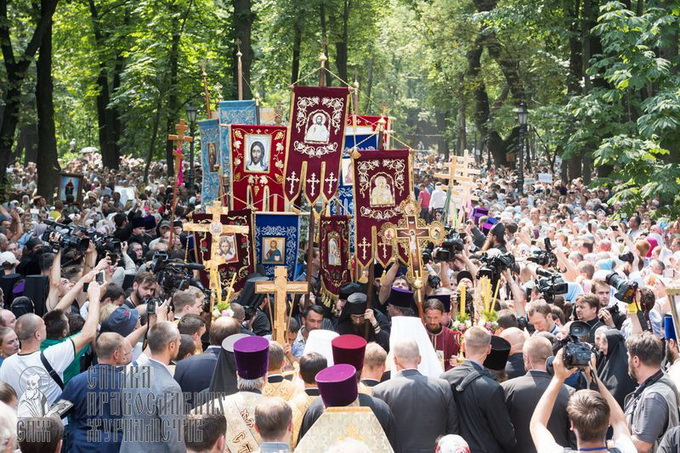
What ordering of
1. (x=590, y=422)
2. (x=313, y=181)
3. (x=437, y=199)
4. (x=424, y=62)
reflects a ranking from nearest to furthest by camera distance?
(x=590, y=422) < (x=313, y=181) < (x=437, y=199) < (x=424, y=62)

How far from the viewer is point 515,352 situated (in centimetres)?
823

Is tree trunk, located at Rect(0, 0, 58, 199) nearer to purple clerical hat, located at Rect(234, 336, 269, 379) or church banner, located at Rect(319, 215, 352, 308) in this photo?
church banner, located at Rect(319, 215, 352, 308)

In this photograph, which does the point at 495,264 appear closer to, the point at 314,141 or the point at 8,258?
the point at 314,141

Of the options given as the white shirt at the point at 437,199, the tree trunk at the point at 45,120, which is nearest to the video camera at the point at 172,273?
the white shirt at the point at 437,199

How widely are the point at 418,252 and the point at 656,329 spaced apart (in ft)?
9.50

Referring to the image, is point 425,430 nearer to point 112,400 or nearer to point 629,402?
point 629,402

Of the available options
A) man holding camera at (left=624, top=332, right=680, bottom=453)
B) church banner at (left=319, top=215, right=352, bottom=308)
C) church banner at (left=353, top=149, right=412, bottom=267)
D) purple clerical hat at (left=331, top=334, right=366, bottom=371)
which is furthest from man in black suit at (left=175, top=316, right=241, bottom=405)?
church banner at (left=353, top=149, right=412, bottom=267)

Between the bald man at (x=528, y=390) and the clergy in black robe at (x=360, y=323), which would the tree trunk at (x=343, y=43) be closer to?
the clergy in black robe at (x=360, y=323)

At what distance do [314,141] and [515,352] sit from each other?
5.84 m

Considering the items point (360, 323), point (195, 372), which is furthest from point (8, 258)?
point (195, 372)

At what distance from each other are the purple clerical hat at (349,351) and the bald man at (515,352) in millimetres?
1640

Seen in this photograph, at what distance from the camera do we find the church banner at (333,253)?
13.1m

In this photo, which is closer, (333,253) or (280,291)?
(280,291)

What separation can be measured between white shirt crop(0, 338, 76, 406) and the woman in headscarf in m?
4.14
